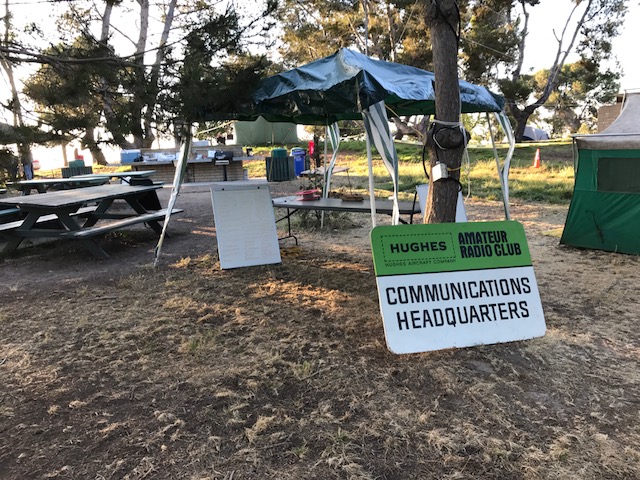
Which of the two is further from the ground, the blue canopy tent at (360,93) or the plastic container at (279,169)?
the blue canopy tent at (360,93)

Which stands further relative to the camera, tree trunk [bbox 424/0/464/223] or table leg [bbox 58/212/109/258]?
table leg [bbox 58/212/109/258]

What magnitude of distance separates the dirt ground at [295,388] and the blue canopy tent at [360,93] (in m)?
1.59

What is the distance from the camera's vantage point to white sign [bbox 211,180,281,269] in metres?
5.33

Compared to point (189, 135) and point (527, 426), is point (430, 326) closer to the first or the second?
point (527, 426)

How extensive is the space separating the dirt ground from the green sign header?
60cm

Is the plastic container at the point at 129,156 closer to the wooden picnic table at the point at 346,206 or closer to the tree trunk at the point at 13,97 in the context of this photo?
the wooden picnic table at the point at 346,206

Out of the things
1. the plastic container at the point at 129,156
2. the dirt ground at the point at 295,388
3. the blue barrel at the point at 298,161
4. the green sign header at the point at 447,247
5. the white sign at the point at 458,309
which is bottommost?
the dirt ground at the point at 295,388

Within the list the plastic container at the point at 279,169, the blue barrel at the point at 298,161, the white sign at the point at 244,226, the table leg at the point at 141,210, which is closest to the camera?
the white sign at the point at 244,226

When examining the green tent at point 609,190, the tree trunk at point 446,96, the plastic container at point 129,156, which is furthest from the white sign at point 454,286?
the plastic container at point 129,156

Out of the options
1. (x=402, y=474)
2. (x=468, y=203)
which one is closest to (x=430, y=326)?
A: (x=402, y=474)

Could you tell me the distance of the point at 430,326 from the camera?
2891 millimetres

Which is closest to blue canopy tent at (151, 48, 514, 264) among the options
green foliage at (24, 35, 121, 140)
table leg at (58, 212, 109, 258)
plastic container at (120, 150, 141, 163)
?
green foliage at (24, 35, 121, 140)

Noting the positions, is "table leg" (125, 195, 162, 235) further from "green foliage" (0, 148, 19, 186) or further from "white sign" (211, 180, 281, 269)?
"green foliage" (0, 148, 19, 186)

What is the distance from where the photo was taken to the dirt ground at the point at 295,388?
2.00m
